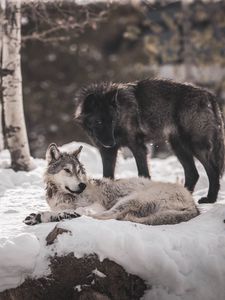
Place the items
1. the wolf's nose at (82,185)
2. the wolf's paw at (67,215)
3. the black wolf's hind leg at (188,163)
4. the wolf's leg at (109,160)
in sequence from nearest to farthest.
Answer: the wolf's paw at (67,215), the wolf's nose at (82,185), the wolf's leg at (109,160), the black wolf's hind leg at (188,163)

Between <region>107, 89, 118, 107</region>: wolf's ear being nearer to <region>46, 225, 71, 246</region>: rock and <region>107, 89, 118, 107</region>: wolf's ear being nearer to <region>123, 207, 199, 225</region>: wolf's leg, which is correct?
<region>123, 207, 199, 225</region>: wolf's leg

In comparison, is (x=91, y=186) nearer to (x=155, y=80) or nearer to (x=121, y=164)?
(x=155, y=80)

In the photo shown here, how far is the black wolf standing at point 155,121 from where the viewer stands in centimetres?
689

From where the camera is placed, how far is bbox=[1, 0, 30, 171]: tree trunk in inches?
337

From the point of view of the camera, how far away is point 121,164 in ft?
33.9

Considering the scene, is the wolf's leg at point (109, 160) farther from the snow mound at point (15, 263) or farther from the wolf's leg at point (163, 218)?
the snow mound at point (15, 263)

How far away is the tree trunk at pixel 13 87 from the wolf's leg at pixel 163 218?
4.06 meters

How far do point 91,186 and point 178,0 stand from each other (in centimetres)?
1619

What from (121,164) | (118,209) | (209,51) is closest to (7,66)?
(121,164)

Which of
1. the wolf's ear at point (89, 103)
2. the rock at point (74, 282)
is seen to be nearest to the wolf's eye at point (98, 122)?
the wolf's ear at point (89, 103)

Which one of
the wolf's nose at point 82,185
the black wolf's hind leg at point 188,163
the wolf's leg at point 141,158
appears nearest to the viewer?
the wolf's nose at point 82,185

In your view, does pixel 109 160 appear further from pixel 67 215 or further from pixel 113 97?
pixel 67 215

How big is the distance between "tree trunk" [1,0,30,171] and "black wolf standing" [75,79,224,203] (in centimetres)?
174

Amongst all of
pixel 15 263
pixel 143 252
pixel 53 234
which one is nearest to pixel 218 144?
pixel 143 252
